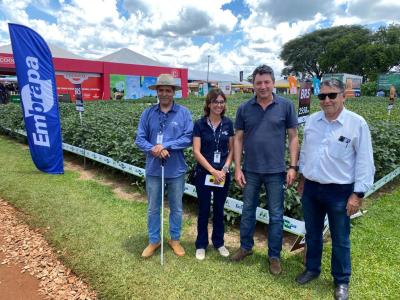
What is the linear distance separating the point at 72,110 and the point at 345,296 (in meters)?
13.1

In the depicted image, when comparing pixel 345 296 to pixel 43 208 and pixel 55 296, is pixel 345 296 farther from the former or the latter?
pixel 43 208

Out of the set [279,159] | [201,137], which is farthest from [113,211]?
[279,159]

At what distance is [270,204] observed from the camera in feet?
11.0

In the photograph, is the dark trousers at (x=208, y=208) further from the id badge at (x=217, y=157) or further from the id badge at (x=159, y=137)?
the id badge at (x=159, y=137)

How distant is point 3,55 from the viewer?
24266 mm

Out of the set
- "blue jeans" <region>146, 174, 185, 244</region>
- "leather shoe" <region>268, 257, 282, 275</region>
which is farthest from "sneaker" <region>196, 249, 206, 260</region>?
"leather shoe" <region>268, 257, 282, 275</region>

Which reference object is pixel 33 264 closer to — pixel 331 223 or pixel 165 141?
pixel 165 141

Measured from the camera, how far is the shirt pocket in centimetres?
276

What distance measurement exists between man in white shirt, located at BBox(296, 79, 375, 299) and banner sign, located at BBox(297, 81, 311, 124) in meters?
1.90

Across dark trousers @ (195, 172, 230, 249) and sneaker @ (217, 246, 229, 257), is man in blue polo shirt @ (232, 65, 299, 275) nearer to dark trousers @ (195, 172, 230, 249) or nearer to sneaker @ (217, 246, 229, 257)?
dark trousers @ (195, 172, 230, 249)

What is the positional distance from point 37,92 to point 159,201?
Answer: 165 inches

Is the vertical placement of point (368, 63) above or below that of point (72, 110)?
above

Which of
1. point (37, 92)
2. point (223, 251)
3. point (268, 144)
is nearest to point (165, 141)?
point (268, 144)

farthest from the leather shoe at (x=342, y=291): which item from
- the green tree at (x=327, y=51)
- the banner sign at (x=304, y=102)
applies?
the green tree at (x=327, y=51)
